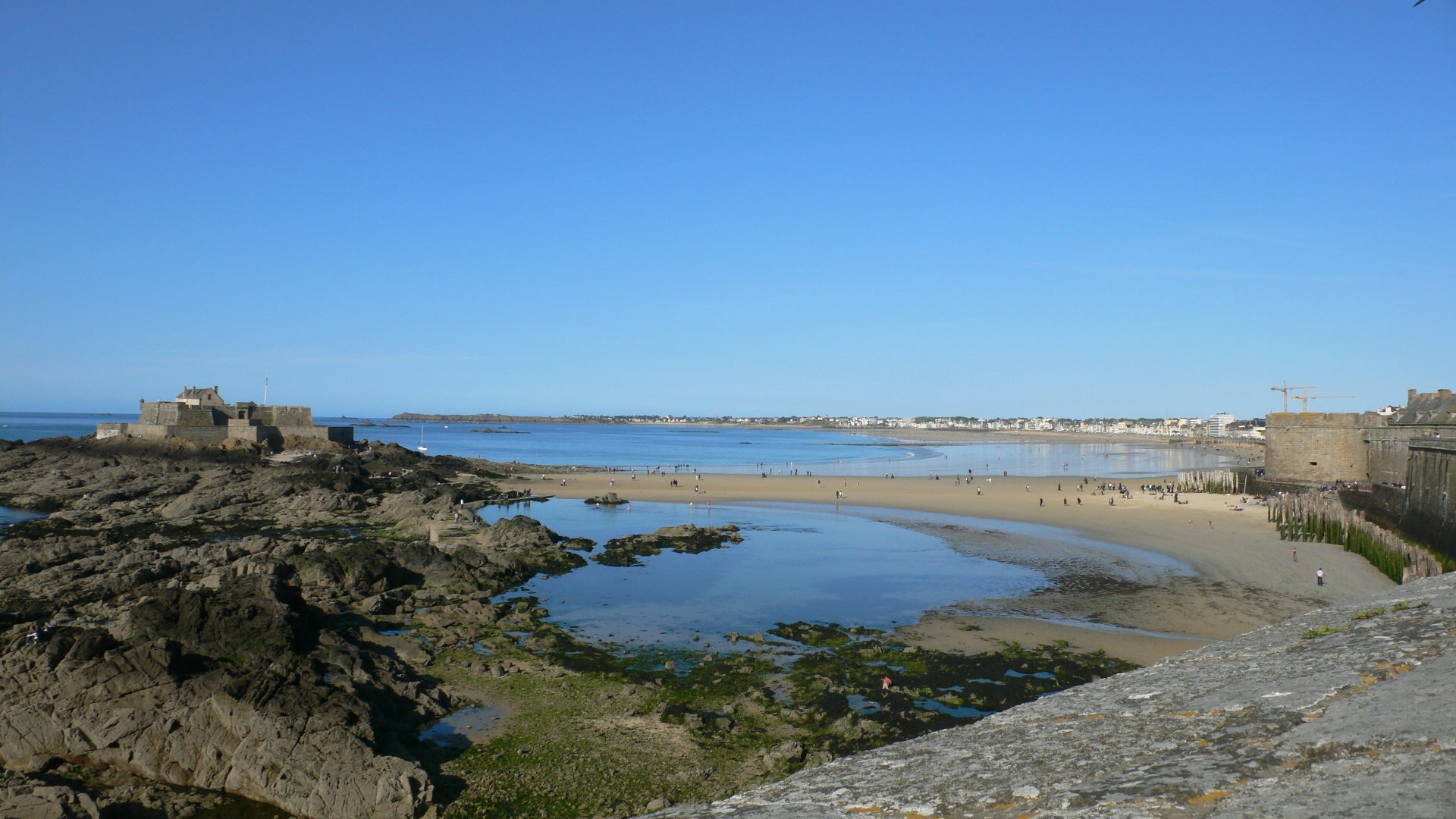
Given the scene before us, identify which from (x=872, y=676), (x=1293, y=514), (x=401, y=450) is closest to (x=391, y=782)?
(x=872, y=676)

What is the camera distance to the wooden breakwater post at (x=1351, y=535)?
22750 millimetres

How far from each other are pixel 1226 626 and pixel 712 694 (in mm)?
12777

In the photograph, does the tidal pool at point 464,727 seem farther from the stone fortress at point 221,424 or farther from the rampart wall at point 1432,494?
the stone fortress at point 221,424

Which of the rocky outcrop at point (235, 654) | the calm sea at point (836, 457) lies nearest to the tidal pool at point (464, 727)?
the rocky outcrop at point (235, 654)

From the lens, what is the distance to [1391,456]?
41.0m

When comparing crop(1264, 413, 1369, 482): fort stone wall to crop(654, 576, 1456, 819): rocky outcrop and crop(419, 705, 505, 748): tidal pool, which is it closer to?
crop(419, 705, 505, 748): tidal pool

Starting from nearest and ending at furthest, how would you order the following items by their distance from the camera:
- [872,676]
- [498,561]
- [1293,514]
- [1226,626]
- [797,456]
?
[872,676] < [1226,626] < [498,561] < [1293,514] < [797,456]

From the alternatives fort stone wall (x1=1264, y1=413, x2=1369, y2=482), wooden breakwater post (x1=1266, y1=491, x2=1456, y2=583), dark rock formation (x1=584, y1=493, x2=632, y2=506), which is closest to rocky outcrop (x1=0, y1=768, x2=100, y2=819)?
wooden breakwater post (x1=1266, y1=491, x2=1456, y2=583)

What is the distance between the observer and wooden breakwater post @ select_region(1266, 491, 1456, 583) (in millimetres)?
22750

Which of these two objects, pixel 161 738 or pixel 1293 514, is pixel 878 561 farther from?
pixel 161 738

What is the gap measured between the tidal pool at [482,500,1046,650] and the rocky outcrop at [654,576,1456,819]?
14.3 metres

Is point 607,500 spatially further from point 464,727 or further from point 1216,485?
point 1216,485

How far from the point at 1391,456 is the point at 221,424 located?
6895cm

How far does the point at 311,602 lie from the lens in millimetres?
20500
